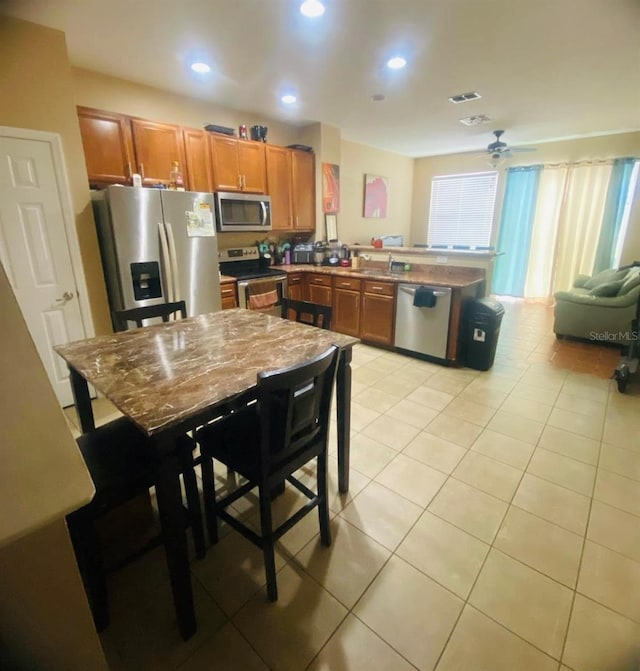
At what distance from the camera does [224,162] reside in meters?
3.85

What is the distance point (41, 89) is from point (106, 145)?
664mm

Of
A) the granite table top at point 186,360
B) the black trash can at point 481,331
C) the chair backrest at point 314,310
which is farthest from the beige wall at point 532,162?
the granite table top at point 186,360

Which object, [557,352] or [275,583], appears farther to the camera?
[557,352]

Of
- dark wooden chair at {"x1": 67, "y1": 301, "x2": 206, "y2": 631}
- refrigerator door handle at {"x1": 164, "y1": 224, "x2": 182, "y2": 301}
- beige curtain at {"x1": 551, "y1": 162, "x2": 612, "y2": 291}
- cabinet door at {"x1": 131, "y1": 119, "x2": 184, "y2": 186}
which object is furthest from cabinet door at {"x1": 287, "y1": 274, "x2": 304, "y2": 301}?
beige curtain at {"x1": 551, "y1": 162, "x2": 612, "y2": 291}

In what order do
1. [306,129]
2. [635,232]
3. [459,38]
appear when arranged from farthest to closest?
[635,232], [306,129], [459,38]

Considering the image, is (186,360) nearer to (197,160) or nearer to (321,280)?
(197,160)

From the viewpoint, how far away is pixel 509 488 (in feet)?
6.67

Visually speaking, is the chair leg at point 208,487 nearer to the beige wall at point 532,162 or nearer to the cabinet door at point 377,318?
the cabinet door at point 377,318

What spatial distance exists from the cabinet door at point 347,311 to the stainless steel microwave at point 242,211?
3.96ft

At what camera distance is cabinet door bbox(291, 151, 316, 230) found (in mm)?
4586

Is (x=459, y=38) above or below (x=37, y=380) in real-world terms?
above

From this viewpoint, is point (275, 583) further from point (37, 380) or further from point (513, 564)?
point (37, 380)

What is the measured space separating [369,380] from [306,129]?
355cm

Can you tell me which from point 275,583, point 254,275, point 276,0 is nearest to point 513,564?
point 275,583
